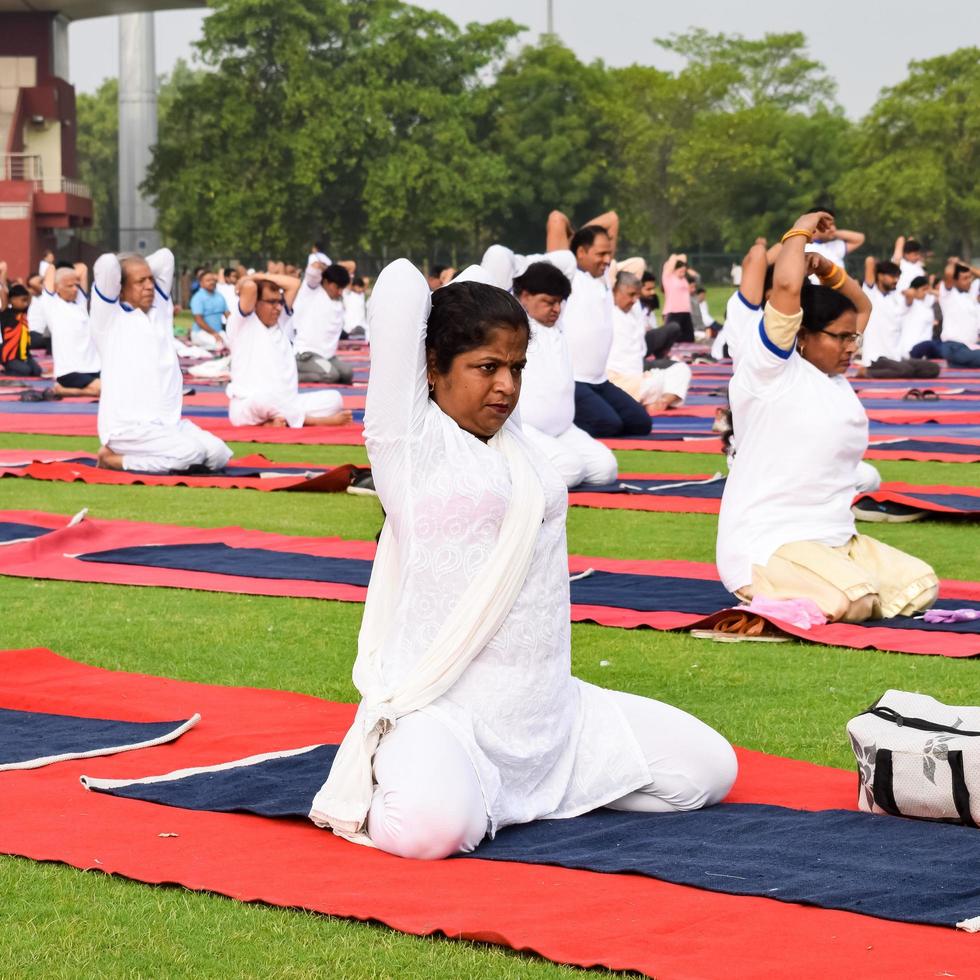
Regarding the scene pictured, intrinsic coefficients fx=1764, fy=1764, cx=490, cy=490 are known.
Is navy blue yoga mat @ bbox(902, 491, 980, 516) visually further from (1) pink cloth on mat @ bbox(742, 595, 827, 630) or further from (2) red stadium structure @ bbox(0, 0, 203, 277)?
(2) red stadium structure @ bbox(0, 0, 203, 277)

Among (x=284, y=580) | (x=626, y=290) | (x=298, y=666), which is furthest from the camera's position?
(x=626, y=290)

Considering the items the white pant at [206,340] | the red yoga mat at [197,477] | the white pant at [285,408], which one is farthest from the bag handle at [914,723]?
the white pant at [206,340]

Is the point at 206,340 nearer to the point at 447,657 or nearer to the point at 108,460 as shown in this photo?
the point at 108,460

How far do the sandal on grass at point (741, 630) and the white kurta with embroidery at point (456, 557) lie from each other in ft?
7.39

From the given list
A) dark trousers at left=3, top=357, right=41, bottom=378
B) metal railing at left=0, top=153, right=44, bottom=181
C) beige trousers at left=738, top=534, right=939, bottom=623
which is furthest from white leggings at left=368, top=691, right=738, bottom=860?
metal railing at left=0, top=153, right=44, bottom=181

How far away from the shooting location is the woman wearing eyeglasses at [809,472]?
5.94 m

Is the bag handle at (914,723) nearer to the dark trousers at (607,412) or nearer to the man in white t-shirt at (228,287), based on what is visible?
the dark trousers at (607,412)

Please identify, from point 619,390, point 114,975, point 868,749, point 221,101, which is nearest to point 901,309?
point 619,390

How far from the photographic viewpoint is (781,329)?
19.0 feet

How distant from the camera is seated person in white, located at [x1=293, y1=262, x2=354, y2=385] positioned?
1777cm

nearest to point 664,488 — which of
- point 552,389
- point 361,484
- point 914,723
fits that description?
point 552,389

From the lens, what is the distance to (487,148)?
49562mm

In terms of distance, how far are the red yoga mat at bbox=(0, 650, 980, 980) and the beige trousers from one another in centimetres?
170

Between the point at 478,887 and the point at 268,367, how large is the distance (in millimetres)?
10116
